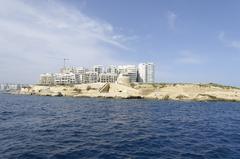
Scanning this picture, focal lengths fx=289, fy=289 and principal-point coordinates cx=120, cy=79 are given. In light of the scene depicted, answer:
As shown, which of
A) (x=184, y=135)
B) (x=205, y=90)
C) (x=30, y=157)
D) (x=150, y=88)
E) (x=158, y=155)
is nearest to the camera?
(x=30, y=157)

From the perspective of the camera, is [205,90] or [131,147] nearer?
[131,147]

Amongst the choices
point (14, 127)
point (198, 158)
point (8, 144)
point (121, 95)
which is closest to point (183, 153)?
point (198, 158)

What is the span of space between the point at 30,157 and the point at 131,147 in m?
8.79

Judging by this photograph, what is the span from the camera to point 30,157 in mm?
21500

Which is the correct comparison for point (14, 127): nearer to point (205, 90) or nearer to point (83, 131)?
point (83, 131)

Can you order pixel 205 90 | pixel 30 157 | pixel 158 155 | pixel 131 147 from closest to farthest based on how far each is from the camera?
pixel 30 157 → pixel 158 155 → pixel 131 147 → pixel 205 90

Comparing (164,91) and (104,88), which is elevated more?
(104,88)

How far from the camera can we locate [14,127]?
36.0m

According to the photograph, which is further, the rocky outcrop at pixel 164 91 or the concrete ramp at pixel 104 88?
the concrete ramp at pixel 104 88

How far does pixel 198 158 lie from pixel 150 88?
12223cm

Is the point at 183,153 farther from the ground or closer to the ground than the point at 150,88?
closer to the ground

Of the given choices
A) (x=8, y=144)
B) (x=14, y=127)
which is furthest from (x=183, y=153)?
(x=14, y=127)

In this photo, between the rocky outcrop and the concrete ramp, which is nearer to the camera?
the rocky outcrop

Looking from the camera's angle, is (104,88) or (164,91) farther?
(104,88)
